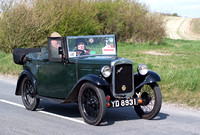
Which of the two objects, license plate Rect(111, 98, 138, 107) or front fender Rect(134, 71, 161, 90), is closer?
license plate Rect(111, 98, 138, 107)

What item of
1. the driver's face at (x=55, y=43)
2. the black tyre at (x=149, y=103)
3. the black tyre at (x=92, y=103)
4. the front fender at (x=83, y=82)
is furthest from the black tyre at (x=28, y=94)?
the black tyre at (x=149, y=103)

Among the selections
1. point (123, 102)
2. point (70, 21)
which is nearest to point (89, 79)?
point (123, 102)

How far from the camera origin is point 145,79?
677 cm

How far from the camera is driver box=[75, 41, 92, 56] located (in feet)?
23.7

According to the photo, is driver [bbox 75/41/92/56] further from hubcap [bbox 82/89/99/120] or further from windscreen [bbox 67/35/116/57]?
hubcap [bbox 82/89/99/120]

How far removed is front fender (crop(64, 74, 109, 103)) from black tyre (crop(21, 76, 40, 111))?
4.41ft

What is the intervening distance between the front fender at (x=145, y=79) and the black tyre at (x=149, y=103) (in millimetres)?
134

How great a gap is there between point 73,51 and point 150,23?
96.0 ft

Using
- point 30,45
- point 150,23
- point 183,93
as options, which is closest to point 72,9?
point 30,45

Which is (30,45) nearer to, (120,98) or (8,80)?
(8,80)

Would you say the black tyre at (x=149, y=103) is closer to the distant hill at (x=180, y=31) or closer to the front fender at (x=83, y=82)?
the front fender at (x=83, y=82)

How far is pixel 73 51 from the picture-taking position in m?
7.16

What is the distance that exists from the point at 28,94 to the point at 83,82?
84.2 inches

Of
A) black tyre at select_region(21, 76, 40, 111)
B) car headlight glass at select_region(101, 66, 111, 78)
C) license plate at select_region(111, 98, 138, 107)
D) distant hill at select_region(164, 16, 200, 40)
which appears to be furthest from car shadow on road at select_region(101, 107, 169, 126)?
distant hill at select_region(164, 16, 200, 40)
